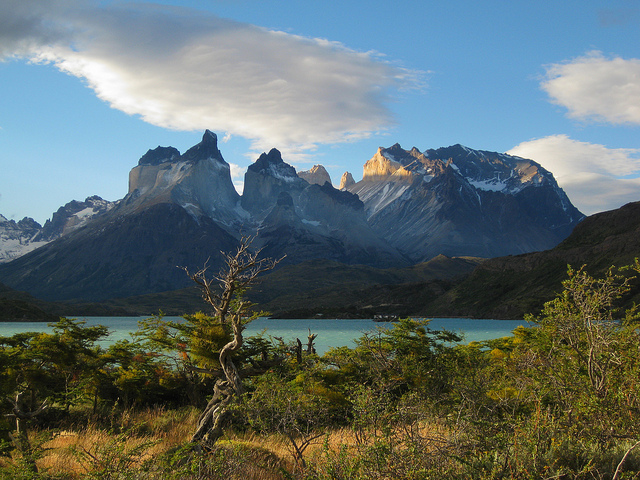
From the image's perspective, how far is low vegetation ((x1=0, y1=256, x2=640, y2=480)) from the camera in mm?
7832

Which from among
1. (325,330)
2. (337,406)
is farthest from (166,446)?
(325,330)

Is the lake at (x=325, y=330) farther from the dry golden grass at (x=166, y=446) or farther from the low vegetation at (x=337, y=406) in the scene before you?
the dry golden grass at (x=166, y=446)

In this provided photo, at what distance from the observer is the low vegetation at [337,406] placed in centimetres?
783

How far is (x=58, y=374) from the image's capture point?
1725 cm

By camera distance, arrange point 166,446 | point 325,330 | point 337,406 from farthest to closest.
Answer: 1. point 325,330
2. point 337,406
3. point 166,446

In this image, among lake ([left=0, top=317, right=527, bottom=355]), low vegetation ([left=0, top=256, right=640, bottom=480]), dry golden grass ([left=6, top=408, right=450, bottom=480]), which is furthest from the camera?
lake ([left=0, top=317, right=527, bottom=355])

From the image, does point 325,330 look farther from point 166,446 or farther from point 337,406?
point 166,446

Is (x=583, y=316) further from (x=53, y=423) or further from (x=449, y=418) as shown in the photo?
(x=53, y=423)

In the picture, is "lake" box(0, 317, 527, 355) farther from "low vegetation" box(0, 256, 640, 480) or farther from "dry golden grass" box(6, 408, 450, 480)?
"dry golden grass" box(6, 408, 450, 480)

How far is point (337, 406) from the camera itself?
15.6 meters

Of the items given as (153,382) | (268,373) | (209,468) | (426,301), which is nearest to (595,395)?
(209,468)

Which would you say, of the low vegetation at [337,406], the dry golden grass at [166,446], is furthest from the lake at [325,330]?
the dry golden grass at [166,446]

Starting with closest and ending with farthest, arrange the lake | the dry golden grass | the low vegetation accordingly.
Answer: the low vegetation < the dry golden grass < the lake

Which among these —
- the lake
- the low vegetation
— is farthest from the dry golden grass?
the lake
